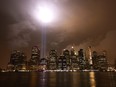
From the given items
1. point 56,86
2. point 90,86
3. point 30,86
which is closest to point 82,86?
point 90,86

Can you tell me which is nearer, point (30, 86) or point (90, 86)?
point (90, 86)

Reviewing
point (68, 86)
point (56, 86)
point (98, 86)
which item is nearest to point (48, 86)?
point (56, 86)

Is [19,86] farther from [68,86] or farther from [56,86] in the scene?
[68,86]

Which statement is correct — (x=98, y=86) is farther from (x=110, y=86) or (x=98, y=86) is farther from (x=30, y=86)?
(x=30, y=86)

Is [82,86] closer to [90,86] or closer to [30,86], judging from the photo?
[90,86]

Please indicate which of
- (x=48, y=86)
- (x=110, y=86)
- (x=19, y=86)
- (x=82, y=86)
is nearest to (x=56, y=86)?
(x=48, y=86)

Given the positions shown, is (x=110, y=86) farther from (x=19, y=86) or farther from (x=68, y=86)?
(x=19, y=86)
